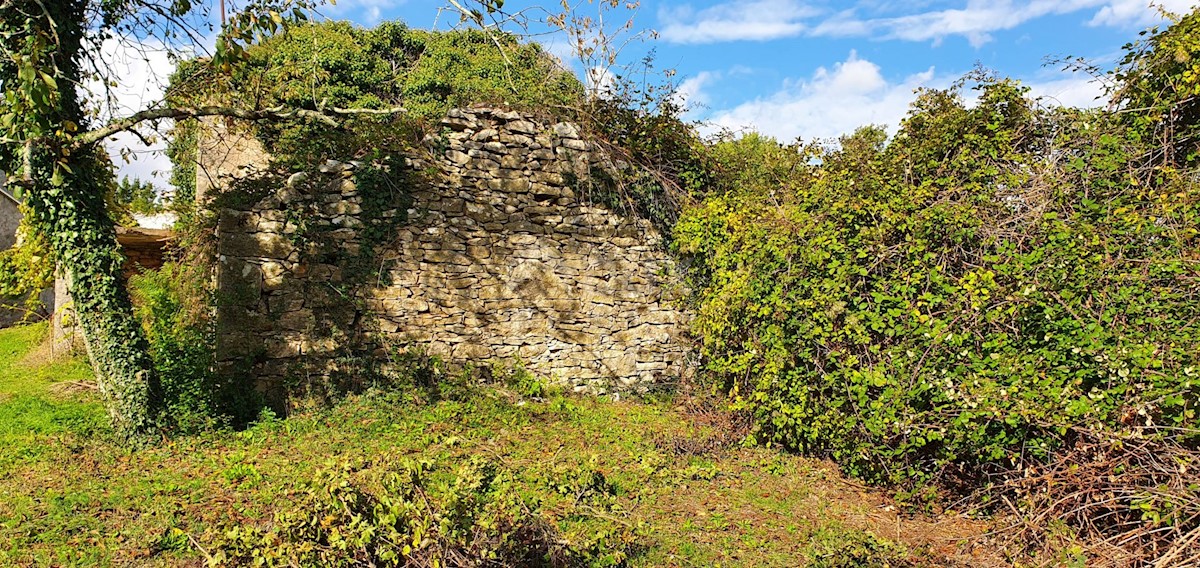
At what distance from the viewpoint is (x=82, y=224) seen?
557 cm

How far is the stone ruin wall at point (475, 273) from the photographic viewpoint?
6.68m

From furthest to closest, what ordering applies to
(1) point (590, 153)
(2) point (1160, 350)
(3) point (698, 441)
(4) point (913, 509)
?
(1) point (590, 153) → (3) point (698, 441) → (4) point (913, 509) → (2) point (1160, 350)

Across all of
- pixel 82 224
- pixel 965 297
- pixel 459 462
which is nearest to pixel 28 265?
pixel 82 224

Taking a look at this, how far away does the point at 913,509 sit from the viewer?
520cm

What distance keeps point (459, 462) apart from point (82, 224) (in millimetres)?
3845

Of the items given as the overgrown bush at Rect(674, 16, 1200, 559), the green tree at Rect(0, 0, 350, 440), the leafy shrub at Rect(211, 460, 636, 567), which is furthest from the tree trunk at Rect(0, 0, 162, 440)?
the overgrown bush at Rect(674, 16, 1200, 559)

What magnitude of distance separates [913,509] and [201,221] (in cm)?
723

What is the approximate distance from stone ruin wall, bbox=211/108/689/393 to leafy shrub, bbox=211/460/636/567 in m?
3.51

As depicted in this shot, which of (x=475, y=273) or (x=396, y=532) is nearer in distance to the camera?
(x=396, y=532)

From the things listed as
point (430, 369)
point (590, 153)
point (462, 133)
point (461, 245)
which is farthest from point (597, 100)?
point (430, 369)

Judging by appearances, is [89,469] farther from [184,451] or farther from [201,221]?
[201,221]

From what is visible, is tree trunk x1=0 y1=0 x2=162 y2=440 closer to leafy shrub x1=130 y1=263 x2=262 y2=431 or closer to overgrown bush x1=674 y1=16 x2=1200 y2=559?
leafy shrub x1=130 y1=263 x2=262 y2=431

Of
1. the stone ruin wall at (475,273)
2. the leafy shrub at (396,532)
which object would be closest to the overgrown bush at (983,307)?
the stone ruin wall at (475,273)

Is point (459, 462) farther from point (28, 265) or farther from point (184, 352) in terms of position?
point (28, 265)
